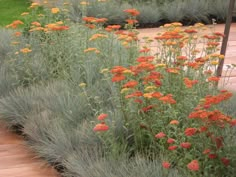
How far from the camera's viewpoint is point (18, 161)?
3.92 meters

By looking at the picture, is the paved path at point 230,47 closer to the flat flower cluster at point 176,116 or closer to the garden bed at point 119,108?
the garden bed at point 119,108

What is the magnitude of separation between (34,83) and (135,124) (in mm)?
1438

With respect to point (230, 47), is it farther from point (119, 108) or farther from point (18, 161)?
point (18, 161)

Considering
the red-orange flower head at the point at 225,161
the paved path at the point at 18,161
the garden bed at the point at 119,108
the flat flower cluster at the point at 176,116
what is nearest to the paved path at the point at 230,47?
the garden bed at the point at 119,108

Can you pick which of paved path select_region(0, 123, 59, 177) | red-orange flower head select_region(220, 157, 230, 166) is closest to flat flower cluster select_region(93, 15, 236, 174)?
red-orange flower head select_region(220, 157, 230, 166)

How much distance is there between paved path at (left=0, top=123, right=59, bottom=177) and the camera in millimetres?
3736

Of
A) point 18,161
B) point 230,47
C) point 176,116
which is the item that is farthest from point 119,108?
point 230,47

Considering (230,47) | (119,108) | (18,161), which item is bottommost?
(230,47)

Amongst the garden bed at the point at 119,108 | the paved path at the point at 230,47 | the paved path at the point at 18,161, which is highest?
the garden bed at the point at 119,108

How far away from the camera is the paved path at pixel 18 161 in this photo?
3.74 meters

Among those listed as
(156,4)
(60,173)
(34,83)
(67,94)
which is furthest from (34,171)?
(156,4)

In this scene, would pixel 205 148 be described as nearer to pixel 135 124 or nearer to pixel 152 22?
pixel 135 124

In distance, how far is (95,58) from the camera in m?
4.71

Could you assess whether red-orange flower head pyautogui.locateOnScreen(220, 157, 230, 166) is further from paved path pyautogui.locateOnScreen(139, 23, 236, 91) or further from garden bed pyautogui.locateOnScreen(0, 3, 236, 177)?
paved path pyautogui.locateOnScreen(139, 23, 236, 91)
